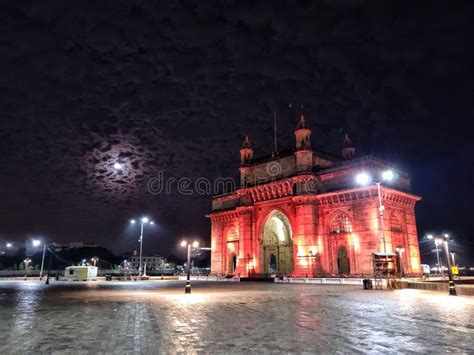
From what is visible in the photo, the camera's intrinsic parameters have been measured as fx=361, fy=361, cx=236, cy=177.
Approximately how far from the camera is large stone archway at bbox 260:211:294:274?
57562mm

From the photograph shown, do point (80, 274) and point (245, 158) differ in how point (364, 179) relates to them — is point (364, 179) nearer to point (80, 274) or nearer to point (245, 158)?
point (245, 158)

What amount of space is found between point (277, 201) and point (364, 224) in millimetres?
13893

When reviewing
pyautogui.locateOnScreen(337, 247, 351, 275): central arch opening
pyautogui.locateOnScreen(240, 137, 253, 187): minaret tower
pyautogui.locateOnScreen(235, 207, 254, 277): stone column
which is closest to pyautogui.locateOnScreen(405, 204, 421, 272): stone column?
pyautogui.locateOnScreen(337, 247, 351, 275): central arch opening

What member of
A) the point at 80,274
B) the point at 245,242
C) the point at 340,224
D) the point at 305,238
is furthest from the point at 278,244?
the point at 80,274

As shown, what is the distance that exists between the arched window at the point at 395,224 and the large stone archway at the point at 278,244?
16.0m

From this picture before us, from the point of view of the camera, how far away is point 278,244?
197 ft

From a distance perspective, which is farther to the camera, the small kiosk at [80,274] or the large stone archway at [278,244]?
the large stone archway at [278,244]

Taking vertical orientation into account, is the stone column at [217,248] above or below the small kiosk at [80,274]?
above

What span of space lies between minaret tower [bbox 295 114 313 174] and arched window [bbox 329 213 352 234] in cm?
781

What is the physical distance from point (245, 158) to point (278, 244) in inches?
620

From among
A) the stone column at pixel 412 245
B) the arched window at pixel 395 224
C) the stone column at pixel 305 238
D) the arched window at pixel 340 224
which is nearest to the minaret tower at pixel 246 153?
the stone column at pixel 305 238

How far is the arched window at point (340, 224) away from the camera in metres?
46.7

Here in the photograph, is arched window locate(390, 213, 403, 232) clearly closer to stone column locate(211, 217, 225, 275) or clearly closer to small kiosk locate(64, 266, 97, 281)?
stone column locate(211, 217, 225, 275)

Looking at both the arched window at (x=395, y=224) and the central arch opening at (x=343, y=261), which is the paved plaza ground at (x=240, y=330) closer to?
the arched window at (x=395, y=224)
